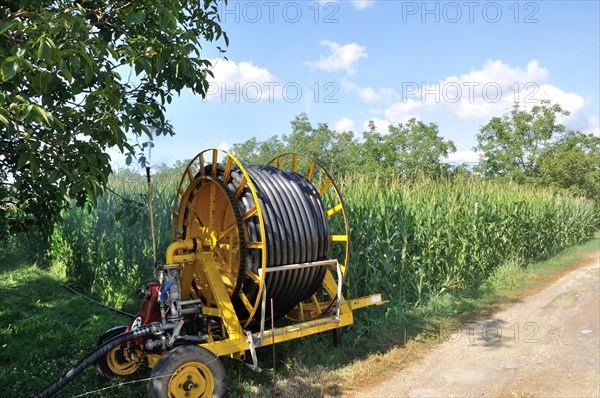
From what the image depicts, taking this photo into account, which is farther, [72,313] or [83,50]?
[72,313]

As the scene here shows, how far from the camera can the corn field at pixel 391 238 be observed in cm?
818

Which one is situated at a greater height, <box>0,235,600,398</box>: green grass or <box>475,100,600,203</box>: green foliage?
<box>475,100,600,203</box>: green foliage

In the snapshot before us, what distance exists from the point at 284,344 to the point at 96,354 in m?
2.50

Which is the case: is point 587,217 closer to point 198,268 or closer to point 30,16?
point 198,268

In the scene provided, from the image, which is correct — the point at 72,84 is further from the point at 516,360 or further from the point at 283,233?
the point at 516,360

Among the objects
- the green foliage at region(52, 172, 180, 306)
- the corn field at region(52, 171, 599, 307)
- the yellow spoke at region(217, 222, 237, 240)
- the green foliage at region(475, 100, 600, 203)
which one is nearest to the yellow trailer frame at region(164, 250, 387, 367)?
the yellow spoke at region(217, 222, 237, 240)

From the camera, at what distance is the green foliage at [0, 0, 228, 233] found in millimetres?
3238

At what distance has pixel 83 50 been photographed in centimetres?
339

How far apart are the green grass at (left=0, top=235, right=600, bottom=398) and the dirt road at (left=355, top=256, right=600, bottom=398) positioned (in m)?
0.32

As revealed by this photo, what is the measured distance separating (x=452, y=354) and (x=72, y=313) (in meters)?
6.32

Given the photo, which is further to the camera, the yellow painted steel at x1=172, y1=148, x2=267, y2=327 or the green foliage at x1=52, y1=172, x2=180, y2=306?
the green foliage at x1=52, y1=172, x2=180, y2=306

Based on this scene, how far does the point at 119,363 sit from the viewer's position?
17.3ft

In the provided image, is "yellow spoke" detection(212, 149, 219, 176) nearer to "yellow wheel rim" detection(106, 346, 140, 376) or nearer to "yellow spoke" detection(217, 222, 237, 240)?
"yellow spoke" detection(217, 222, 237, 240)

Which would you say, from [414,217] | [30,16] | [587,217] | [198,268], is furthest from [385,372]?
[587,217]
